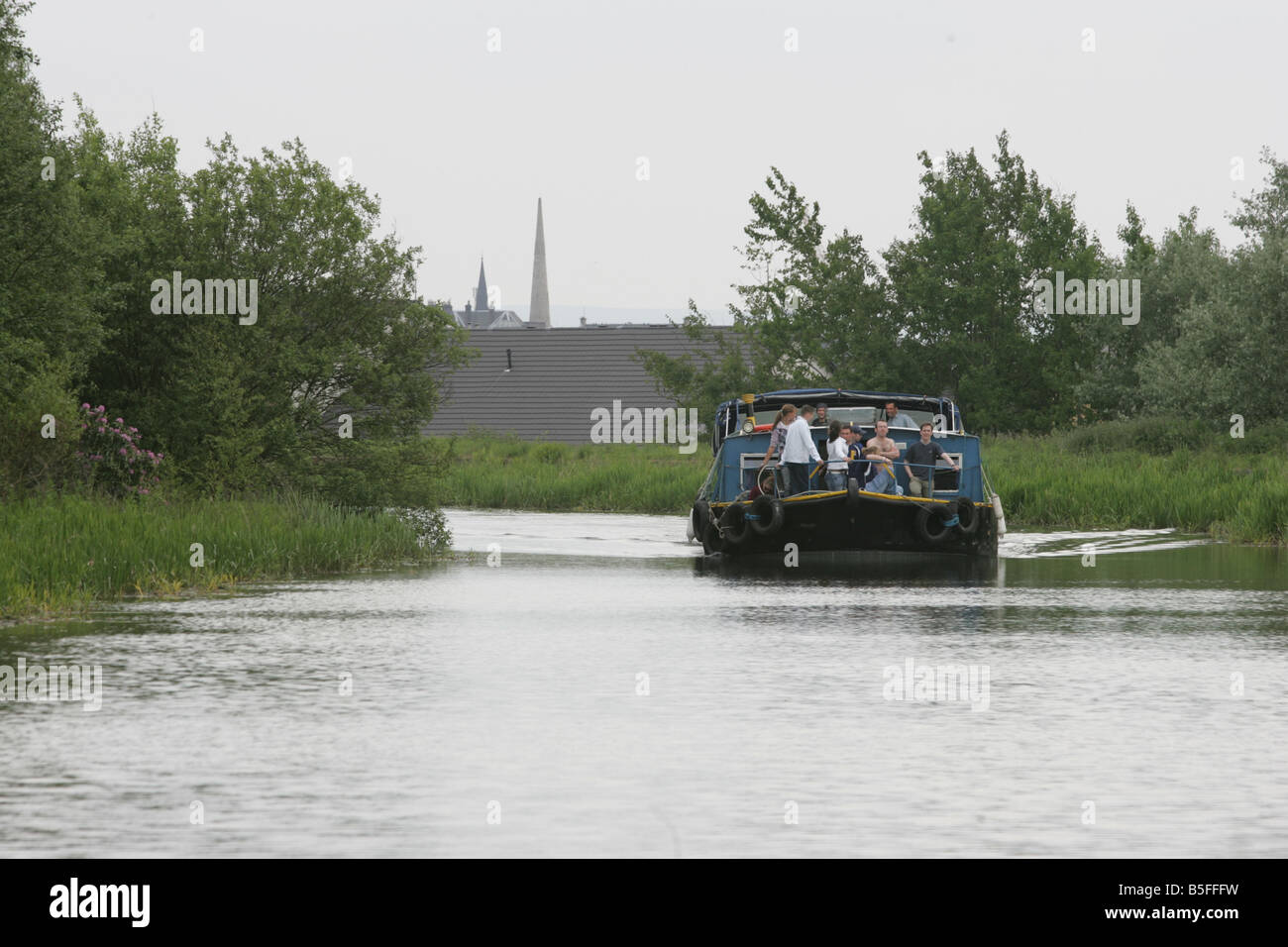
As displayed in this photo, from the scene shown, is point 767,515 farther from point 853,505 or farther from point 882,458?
point 882,458

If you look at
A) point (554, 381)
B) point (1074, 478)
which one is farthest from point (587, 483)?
point (554, 381)

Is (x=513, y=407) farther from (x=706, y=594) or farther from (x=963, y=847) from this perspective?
(x=963, y=847)

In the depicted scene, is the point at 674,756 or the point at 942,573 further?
the point at 942,573

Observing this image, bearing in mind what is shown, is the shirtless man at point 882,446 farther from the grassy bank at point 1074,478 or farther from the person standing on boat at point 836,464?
the grassy bank at point 1074,478

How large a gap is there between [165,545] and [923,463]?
11.7 meters

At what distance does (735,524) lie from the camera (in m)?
27.0

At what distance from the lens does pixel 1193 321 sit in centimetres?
4872

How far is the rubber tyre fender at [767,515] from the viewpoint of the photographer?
2631 centimetres

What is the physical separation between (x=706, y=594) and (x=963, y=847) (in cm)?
1295

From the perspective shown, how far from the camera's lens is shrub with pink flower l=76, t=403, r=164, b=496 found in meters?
24.0

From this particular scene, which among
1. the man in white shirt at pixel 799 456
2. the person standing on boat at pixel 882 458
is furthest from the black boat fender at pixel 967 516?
the man in white shirt at pixel 799 456

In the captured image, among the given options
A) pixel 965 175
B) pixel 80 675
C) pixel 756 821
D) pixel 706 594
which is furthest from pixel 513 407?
pixel 756 821

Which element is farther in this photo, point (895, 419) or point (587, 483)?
point (587, 483)

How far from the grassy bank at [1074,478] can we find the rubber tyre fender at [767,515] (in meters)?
4.44
